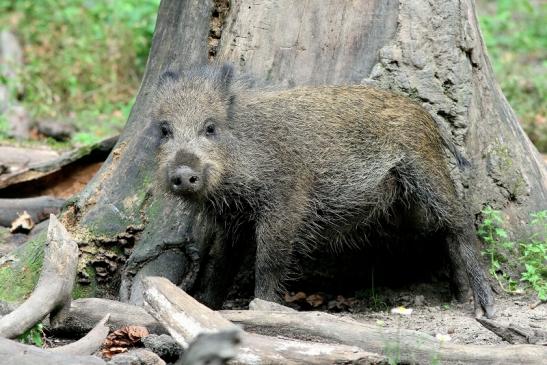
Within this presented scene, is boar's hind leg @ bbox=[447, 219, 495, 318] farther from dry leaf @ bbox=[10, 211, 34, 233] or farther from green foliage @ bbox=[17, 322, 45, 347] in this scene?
dry leaf @ bbox=[10, 211, 34, 233]

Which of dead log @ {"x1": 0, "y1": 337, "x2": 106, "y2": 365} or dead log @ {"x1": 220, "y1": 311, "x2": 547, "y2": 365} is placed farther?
dead log @ {"x1": 220, "y1": 311, "x2": 547, "y2": 365}

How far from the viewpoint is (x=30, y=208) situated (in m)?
8.16

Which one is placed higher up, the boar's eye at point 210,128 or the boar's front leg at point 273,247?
the boar's eye at point 210,128

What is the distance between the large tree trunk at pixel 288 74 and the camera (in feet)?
22.0

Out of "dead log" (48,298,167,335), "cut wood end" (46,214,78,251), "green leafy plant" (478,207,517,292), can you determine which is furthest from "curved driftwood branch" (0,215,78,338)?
"green leafy plant" (478,207,517,292)

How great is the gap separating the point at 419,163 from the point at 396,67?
30.9 inches

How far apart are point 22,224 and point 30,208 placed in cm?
30

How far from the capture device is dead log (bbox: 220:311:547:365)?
15.2 ft

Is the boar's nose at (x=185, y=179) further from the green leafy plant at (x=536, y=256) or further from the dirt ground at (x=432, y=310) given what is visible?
the green leafy plant at (x=536, y=256)

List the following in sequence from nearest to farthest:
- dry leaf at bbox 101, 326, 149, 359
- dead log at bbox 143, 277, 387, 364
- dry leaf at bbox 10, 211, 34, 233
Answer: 1. dead log at bbox 143, 277, 387, 364
2. dry leaf at bbox 101, 326, 149, 359
3. dry leaf at bbox 10, 211, 34, 233

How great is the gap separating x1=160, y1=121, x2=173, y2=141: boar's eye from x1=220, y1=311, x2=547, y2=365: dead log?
1578mm

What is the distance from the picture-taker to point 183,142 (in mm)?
6043

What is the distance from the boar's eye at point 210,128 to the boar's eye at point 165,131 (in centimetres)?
25

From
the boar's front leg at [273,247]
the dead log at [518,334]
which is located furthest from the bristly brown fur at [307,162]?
the dead log at [518,334]
